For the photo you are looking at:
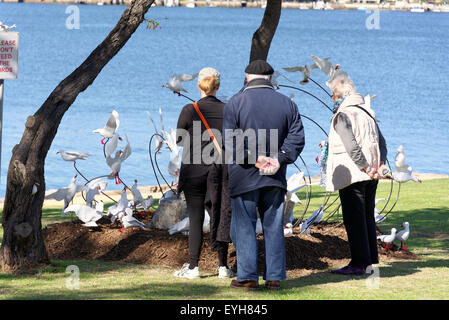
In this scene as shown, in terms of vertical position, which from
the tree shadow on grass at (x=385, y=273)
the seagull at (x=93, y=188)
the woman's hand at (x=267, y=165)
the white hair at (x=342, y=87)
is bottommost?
the tree shadow on grass at (x=385, y=273)

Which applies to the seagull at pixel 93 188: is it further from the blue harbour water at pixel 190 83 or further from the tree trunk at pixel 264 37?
the tree trunk at pixel 264 37

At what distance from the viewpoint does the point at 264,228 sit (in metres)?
6.55

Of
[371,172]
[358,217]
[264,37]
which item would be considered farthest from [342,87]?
[264,37]

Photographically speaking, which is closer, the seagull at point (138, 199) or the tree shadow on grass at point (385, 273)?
the tree shadow on grass at point (385, 273)

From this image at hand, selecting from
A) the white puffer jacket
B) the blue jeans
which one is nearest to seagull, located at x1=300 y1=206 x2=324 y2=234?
the white puffer jacket

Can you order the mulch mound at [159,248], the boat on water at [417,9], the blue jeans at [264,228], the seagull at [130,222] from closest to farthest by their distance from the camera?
the blue jeans at [264,228]
the mulch mound at [159,248]
the seagull at [130,222]
the boat on water at [417,9]

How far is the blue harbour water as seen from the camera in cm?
2816

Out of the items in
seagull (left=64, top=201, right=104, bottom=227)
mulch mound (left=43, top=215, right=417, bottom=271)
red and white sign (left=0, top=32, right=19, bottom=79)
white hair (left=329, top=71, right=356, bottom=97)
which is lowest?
mulch mound (left=43, top=215, right=417, bottom=271)

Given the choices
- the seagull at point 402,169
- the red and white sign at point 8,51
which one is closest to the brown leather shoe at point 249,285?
the seagull at point 402,169

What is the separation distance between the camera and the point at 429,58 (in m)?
76.8

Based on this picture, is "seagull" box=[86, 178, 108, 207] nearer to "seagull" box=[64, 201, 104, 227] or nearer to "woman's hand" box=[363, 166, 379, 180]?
"seagull" box=[64, 201, 104, 227]

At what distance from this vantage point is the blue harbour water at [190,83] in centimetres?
2816

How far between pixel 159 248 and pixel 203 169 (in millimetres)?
1403

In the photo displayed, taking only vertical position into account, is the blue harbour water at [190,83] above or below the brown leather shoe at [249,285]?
above
